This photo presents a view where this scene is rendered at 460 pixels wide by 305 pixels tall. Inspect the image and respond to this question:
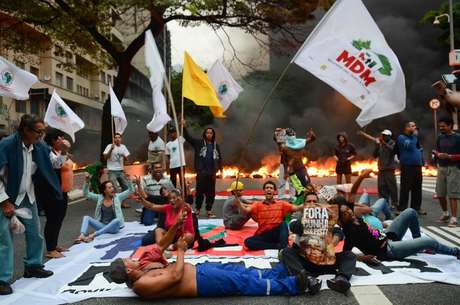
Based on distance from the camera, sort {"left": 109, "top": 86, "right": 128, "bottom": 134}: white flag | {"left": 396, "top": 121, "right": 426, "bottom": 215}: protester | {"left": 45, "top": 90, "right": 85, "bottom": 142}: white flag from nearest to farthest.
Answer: {"left": 45, "top": 90, "right": 85, "bottom": 142}: white flag
{"left": 396, "top": 121, "right": 426, "bottom": 215}: protester
{"left": 109, "top": 86, "right": 128, "bottom": 134}: white flag

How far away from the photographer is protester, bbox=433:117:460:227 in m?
6.54

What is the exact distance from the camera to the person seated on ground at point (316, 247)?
404 cm

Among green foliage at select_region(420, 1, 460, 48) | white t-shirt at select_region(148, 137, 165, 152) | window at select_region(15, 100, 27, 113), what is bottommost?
white t-shirt at select_region(148, 137, 165, 152)

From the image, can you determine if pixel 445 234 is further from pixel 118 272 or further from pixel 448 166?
pixel 118 272

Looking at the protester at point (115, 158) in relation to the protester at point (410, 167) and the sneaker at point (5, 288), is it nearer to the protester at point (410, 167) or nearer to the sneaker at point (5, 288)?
the sneaker at point (5, 288)

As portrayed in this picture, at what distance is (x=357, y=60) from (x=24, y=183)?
3503mm

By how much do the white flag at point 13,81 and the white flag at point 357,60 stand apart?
3173 millimetres

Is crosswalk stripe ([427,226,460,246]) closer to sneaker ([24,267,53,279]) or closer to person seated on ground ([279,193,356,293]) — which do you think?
person seated on ground ([279,193,356,293])

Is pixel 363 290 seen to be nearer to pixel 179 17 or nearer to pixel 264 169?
pixel 179 17

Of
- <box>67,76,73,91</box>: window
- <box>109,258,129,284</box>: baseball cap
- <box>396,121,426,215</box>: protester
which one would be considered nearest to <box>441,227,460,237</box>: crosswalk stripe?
<box>396,121,426,215</box>: protester

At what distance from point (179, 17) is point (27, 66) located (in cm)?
1679

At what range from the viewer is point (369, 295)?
3602 millimetres

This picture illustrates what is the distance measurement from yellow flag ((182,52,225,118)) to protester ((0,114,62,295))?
6.07ft

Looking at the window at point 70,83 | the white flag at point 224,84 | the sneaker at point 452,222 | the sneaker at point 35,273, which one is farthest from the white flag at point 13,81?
the window at point 70,83
